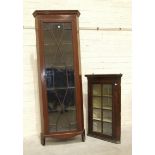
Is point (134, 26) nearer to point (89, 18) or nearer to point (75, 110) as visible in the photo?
point (75, 110)

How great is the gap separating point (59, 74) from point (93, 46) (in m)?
0.81

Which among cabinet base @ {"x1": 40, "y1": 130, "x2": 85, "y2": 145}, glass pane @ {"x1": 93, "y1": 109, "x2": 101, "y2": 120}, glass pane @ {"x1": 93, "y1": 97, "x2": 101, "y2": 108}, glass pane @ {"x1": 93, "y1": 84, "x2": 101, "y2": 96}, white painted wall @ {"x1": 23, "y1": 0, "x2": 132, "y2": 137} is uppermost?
white painted wall @ {"x1": 23, "y1": 0, "x2": 132, "y2": 137}

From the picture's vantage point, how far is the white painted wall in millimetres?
3127

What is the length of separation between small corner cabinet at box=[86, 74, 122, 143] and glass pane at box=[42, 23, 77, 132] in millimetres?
322

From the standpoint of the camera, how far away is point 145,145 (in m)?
0.62

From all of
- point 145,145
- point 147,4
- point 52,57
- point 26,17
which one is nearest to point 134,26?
point 147,4

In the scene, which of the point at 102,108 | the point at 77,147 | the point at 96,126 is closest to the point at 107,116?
the point at 102,108

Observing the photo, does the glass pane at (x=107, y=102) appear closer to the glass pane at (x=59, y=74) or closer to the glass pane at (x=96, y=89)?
the glass pane at (x=96, y=89)

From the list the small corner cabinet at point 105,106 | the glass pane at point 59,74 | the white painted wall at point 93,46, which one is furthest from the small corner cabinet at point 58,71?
the white painted wall at point 93,46

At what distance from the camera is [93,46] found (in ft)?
11.0

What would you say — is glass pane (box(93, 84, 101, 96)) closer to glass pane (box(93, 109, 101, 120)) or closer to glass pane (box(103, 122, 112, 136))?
glass pane (box(93, 109, 101, 120))

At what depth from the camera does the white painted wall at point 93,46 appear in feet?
10.3

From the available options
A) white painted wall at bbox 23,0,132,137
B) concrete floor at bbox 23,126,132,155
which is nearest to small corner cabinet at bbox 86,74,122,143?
concrete floor at bbox 23,126,132,155

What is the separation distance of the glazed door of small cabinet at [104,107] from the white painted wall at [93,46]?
0.28 meters
